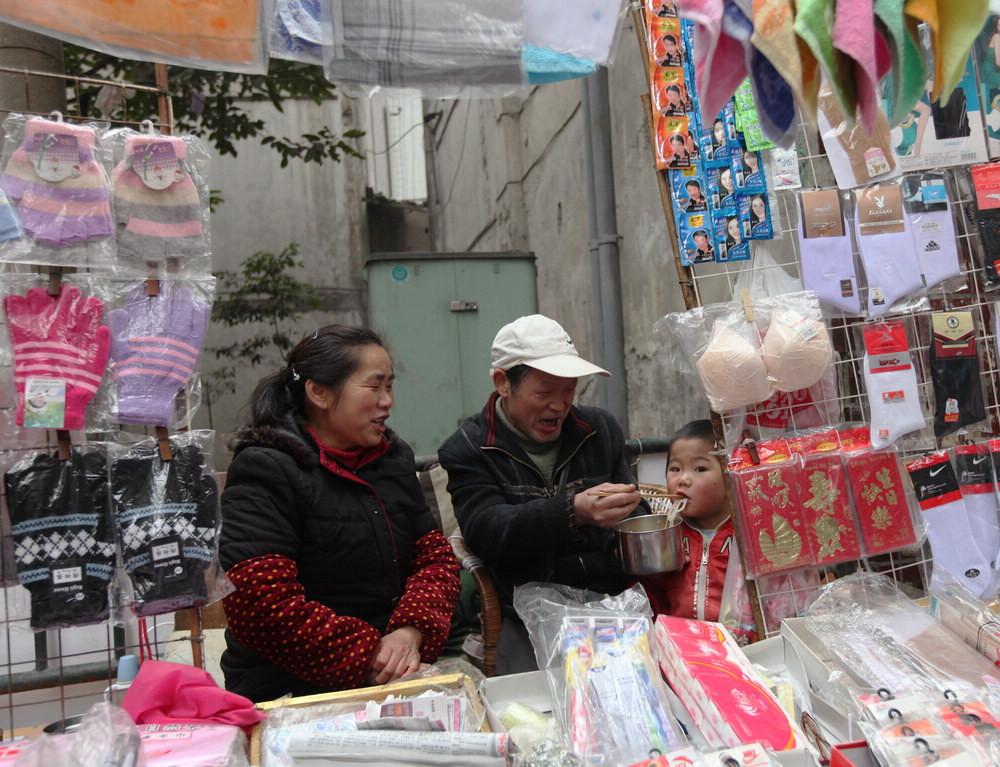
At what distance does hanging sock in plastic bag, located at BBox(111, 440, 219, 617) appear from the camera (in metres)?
1.70

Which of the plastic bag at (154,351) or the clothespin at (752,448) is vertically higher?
the plastic bag at (154,351)

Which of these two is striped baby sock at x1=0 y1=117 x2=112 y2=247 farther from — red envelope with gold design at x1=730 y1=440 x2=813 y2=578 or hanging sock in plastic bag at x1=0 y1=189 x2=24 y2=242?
red envelope with gold design at x1=730 y1=440 x2=813 y2=578

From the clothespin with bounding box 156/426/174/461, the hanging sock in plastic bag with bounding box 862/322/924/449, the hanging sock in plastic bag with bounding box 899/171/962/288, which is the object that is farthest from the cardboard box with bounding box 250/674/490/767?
the hanging sock in plastic bag with bounding box 899/171/962/288

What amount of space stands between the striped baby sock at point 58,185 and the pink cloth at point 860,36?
152 cm

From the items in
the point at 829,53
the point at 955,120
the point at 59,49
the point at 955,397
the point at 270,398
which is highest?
the point at 59,49

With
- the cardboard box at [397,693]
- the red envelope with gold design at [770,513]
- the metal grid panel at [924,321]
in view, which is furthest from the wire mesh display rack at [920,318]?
the cardboard box at [397,693]

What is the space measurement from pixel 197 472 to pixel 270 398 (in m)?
0.55

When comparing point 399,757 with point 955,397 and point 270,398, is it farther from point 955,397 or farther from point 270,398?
point 955,397

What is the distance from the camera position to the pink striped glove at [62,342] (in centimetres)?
166

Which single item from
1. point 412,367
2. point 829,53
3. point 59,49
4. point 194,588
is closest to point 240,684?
point 194,588

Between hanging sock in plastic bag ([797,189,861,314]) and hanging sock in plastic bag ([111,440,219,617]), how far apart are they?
5.66 ft

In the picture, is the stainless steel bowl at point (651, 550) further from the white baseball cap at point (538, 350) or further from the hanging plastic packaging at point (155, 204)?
the hanging plastic packaging at point (155, 204)

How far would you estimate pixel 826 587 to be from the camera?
2.02 m

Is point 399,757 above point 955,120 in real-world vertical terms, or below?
below
